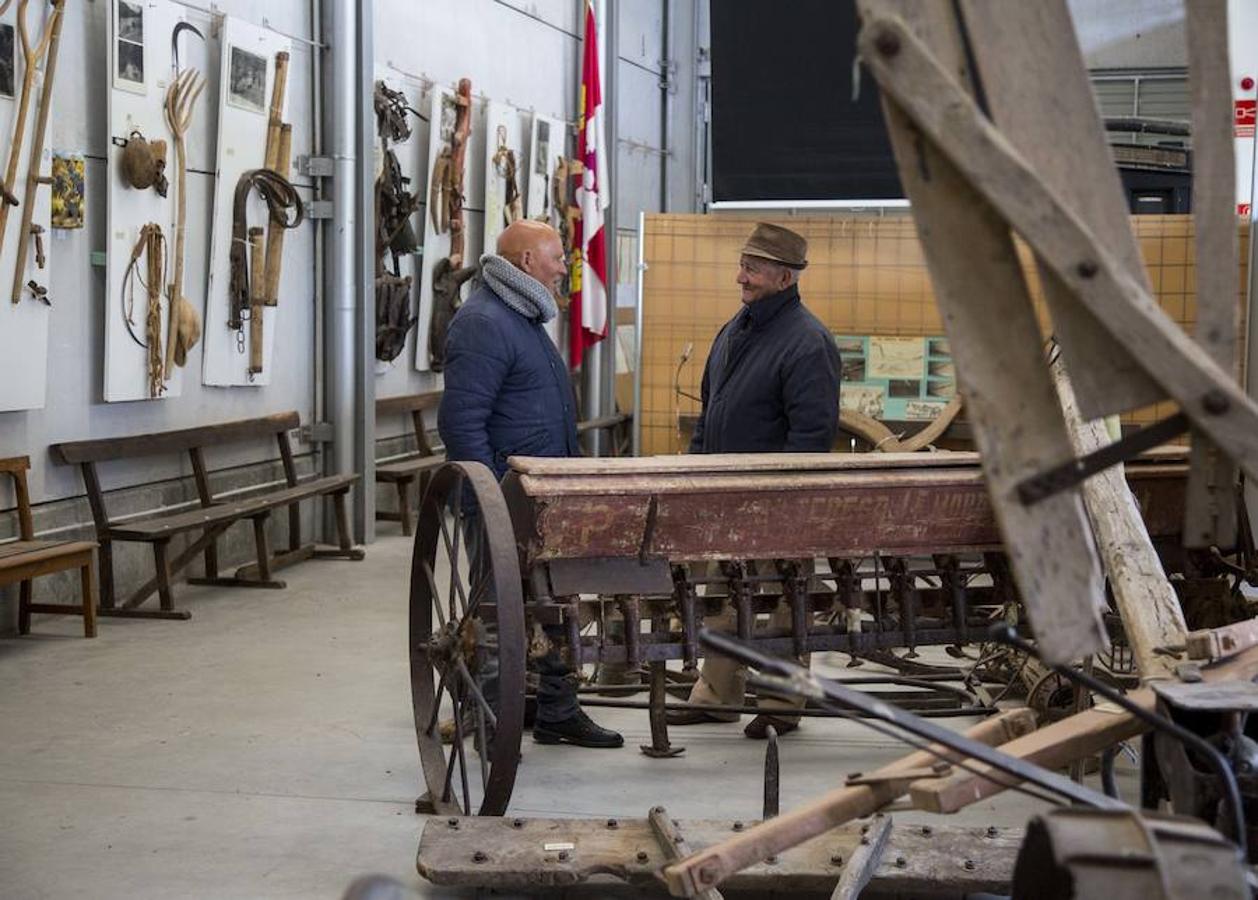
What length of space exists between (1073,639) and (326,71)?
8.60 meters

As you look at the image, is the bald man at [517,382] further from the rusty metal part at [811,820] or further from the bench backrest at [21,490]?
the rusty metal part at [811,820]

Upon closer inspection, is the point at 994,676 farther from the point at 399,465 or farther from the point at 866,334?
the point at 399,465

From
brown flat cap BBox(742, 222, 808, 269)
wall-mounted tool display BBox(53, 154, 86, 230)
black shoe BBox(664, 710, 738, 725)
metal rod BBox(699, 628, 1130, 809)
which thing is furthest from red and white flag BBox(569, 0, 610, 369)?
metal rod BBox(699, 628, 1130, 809)

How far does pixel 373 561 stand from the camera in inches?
387

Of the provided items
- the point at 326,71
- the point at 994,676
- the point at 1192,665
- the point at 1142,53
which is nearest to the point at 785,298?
the point at 994,676

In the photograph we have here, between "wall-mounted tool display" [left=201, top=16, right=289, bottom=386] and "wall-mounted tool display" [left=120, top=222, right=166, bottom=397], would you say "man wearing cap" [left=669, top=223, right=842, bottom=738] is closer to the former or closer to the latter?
"wall-mounted tool display" [left=120, top=222, right=166, bottom=397]

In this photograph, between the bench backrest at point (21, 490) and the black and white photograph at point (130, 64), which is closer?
the bench backrest at point (21, 490)

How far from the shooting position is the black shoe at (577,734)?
5914 millimetres

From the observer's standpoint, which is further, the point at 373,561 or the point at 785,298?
the point at 373,561

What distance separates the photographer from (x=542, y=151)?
13.8m

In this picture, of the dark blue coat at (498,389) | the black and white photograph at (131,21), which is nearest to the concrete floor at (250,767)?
the dark blue coat at (498,389)

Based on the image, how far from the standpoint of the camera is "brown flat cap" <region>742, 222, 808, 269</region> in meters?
6.06

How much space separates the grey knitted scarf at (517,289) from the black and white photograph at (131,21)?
9.66 feet

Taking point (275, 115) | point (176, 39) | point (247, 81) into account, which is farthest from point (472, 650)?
point (275, 115)
